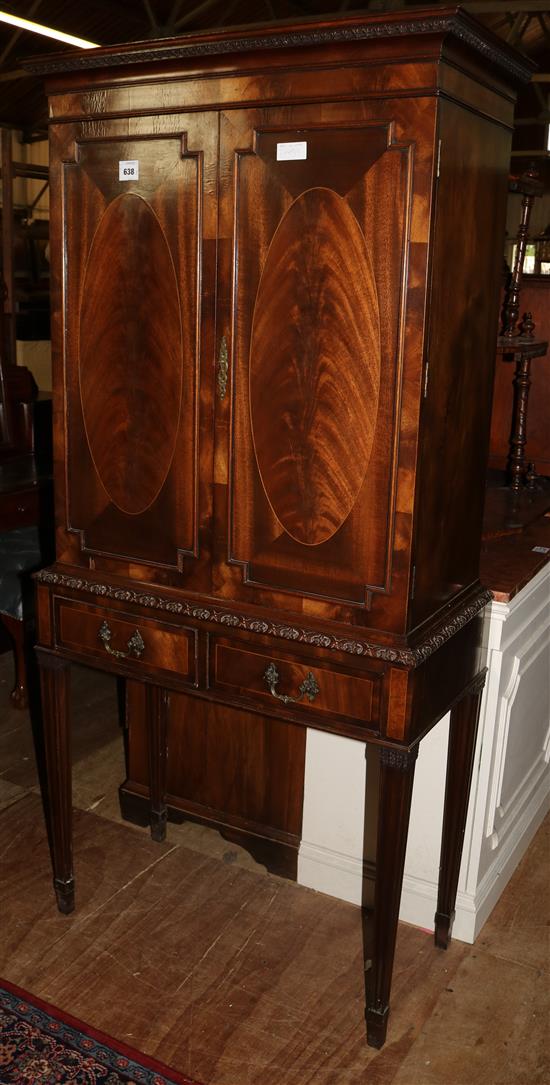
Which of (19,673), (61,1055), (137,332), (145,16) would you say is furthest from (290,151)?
(145,16)

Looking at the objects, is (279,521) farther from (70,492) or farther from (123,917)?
(123,917)

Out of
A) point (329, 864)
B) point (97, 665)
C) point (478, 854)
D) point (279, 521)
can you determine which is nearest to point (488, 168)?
point (279, 521)

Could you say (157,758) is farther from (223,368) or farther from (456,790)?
(223,368)

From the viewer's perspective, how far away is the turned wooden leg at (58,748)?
7.75ft

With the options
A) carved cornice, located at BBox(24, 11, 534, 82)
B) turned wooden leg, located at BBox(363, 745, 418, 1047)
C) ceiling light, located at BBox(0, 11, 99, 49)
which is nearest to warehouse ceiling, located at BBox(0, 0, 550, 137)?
ceiling light, located at BBox(0, 11, 99, 49)

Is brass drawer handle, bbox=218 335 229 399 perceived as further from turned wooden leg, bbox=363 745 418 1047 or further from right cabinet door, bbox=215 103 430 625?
turned wooden leg, bbox=363 745 418 1047

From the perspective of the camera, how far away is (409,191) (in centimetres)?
168

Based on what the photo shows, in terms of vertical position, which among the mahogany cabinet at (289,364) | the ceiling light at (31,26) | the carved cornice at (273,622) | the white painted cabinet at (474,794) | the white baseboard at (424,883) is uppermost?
the ceiling light at (31,26)

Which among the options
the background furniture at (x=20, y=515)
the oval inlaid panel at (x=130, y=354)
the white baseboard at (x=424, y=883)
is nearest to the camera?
the oval inlaid panel at (x=130, y=354)

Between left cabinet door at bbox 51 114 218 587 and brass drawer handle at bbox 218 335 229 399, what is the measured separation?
3cm

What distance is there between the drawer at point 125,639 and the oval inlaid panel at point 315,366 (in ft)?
1.31

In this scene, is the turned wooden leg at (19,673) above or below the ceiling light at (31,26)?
below

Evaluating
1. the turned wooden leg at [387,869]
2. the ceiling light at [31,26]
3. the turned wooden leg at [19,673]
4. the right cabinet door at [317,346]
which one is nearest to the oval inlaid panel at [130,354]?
the right cabinet door at [317,346]

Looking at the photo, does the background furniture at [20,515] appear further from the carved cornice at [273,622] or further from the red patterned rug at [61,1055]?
the red patterned rug at [61,1055]
